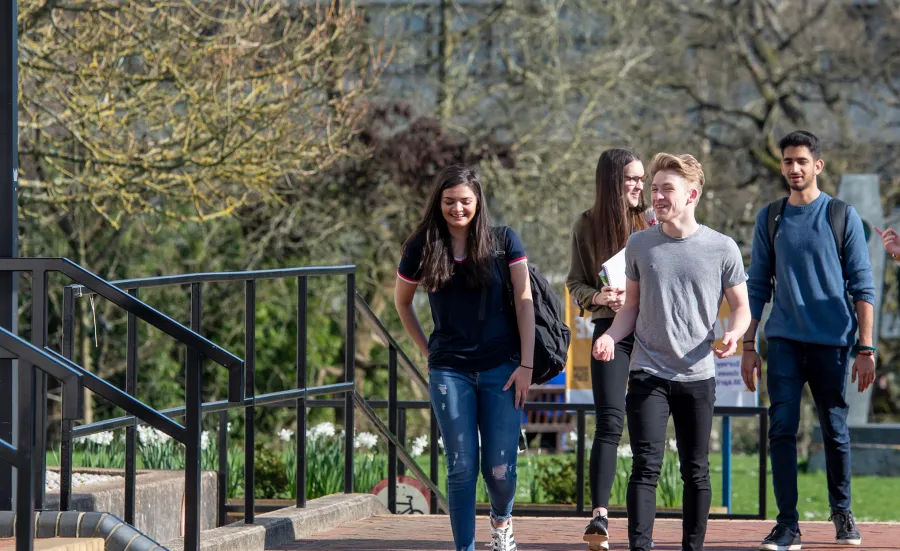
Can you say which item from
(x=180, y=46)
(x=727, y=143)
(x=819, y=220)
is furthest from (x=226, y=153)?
(x=727, y=143)

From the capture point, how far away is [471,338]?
4949 millimetres

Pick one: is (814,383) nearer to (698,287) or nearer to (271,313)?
(698,287)

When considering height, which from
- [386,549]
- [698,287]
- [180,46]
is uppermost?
[180,46]

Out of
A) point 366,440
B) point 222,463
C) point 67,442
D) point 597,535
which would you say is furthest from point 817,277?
point 366,440

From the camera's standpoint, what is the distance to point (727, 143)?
21.7 metres

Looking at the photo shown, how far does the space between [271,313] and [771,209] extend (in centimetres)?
1093

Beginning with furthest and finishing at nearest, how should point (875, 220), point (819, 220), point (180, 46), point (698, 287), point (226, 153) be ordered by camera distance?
point (875, 220) < point (180, 46) < point (226, 153) < point (819, 220) < point (698, 287)

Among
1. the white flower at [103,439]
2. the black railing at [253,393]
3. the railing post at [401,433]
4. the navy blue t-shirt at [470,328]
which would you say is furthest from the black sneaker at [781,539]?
the white flower at [103,439]

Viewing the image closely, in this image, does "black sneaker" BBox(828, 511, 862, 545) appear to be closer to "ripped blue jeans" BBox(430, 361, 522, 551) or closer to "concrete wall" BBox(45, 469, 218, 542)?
"ripped blue jeans" BBox(430, 361, 522, 551)

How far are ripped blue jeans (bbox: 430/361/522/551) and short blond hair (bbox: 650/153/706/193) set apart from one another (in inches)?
34.6

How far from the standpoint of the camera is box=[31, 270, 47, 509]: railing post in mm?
3939

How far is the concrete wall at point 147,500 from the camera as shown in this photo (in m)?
6.04

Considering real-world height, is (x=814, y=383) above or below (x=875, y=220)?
below

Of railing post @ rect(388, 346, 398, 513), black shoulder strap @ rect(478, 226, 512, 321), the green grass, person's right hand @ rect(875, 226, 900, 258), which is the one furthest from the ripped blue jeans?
the green grass
